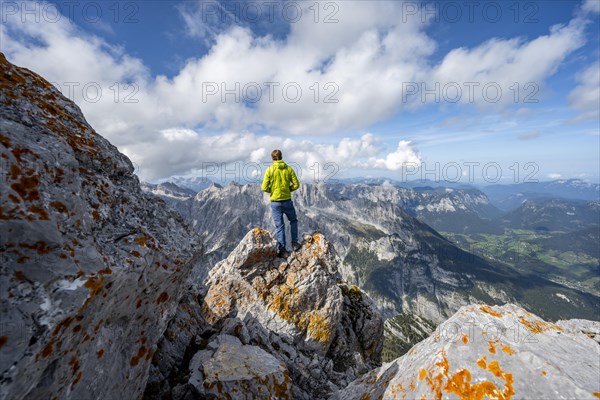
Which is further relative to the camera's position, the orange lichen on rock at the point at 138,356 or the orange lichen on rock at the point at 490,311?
the orange lichen on rock at the point at 490,311

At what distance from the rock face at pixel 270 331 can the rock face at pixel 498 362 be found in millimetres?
5516

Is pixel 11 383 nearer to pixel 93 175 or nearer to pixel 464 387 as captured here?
pixel 93 175

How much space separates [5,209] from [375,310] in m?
25.9

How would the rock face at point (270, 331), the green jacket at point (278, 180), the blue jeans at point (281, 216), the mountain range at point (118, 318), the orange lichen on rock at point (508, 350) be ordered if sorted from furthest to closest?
1. the blue jeans at point (281, 216)
2. the green jacket at point (278, 180)
3. the rock face at point (270, 331)
4. the orange lichen on rock at point (508, 350)
5. the mountain range at point (118, 318)

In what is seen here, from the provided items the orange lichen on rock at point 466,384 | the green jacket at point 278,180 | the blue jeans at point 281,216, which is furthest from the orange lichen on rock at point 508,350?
the blue jeans at point 281,216

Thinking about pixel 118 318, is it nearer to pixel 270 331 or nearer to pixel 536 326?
pixel 536 326

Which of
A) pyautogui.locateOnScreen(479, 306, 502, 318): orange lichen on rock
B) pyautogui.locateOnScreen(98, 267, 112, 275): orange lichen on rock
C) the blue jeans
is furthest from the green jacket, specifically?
pyautogui.locateOnScreen(98, 267, 112, 275): orange lichen on rock

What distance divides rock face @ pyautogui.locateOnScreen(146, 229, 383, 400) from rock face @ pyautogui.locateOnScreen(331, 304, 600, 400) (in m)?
5.52

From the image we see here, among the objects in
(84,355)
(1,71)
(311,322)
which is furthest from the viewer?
(311,322)

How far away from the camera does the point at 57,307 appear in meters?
5.22

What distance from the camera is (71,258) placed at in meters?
5.79

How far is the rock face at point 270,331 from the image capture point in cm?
1038

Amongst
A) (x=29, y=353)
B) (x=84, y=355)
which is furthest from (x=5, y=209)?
(x=84, y=355)

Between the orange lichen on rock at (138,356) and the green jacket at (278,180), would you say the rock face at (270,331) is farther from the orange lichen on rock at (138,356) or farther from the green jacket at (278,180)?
the green jacket at (278,180)
